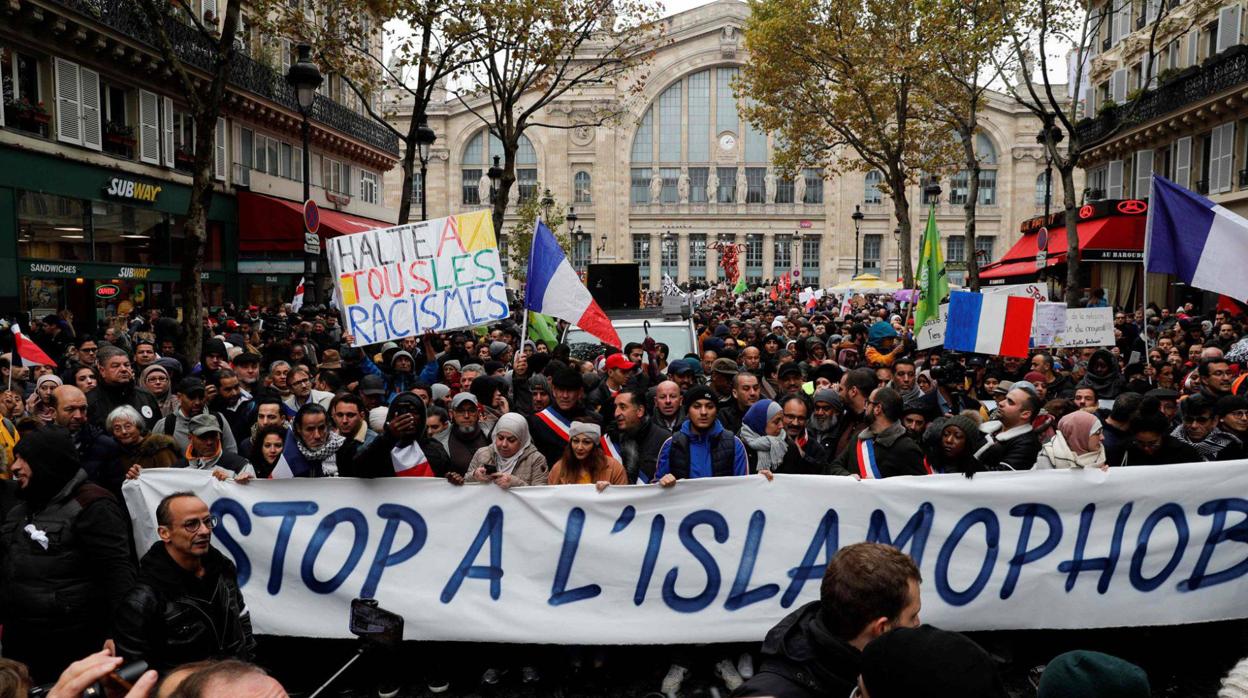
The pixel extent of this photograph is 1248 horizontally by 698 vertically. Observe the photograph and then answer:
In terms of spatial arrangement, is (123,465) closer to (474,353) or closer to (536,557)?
(536,557)

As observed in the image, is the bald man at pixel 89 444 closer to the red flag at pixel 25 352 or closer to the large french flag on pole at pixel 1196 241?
the red flag at pixel 25 352

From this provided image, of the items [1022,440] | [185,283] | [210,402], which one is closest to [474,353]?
[185,283]

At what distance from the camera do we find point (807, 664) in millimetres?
2754

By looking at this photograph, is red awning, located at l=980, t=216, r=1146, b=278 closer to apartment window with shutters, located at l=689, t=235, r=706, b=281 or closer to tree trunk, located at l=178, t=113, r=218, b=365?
tree trunk, located at l=178, t=113, r=218, b=365

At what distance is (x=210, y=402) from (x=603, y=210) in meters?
67.5

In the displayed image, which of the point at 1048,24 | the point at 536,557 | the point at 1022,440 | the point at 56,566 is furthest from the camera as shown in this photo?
the point at 1048,24

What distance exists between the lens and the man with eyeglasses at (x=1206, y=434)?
6.32 metres

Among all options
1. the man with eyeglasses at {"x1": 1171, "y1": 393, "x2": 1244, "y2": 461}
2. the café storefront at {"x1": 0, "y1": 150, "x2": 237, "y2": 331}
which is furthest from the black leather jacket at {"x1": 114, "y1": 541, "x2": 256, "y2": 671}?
the café storefront at {"x1": 0, "y1": 150, "x2": 237, "y2": 331}

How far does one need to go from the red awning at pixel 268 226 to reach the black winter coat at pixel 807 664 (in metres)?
25.2

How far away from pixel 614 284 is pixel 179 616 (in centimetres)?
2070

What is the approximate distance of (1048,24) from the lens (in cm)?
1844

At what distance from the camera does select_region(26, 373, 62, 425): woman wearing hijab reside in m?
6.98

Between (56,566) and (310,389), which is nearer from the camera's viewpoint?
(56,566)

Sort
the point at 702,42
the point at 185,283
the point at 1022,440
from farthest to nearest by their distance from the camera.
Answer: the point at 702,42 < the point at 185,283 < the point at 1022,440
